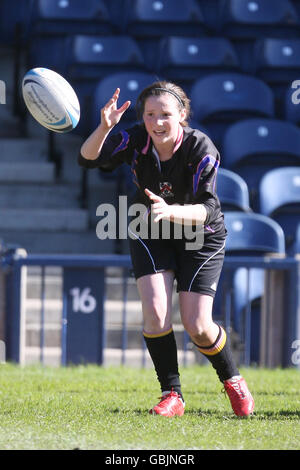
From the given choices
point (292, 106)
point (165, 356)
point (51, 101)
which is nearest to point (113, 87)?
point (292, 106)

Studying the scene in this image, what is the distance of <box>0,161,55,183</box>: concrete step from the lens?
950 cm

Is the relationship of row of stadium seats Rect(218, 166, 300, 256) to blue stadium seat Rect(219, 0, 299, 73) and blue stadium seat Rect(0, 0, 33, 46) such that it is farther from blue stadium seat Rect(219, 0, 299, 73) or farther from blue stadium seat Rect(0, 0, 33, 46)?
blue stadium seat Rect(0, 0, 33, 46)

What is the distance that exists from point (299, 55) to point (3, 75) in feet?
12.2

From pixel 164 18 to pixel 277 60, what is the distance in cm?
150

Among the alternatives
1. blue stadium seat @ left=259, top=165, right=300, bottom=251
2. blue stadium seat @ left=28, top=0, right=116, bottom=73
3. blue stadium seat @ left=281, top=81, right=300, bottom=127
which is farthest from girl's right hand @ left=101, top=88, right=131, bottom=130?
blue stadium seat @ left=28, top=0, right=116, bottom=73

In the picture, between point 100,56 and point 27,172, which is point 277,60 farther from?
point 27,172

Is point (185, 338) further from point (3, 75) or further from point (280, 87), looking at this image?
point (3, 75)

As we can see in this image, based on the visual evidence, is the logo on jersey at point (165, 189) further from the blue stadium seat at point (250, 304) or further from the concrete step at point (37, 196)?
the concrete step at point (37, 196)

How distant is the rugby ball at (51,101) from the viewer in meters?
4.45

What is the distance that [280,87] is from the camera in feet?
33.9

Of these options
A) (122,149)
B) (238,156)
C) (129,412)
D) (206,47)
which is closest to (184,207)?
(122,149)

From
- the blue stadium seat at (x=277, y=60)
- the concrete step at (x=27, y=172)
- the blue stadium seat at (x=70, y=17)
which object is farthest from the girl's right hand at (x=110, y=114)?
the blue stadium seat at (x=70, y=17)

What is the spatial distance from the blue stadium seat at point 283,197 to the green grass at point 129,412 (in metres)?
2.02

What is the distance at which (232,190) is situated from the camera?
7852 millimetres
